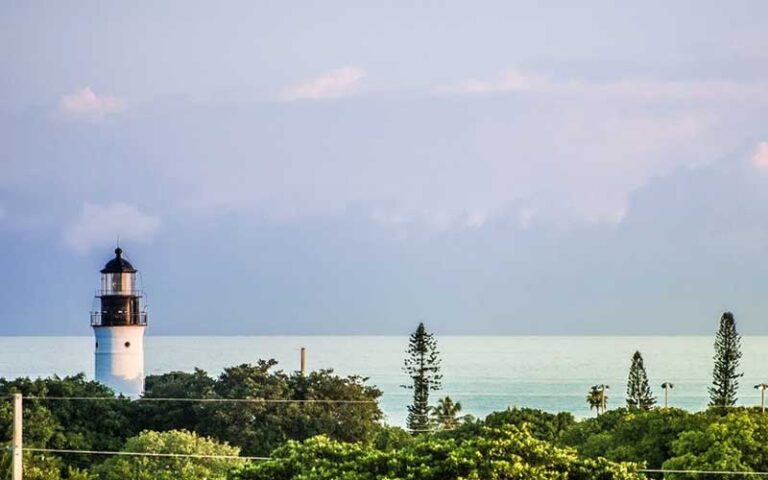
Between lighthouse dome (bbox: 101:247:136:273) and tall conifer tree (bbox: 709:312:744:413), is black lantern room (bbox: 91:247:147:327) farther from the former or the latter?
tall conifer tree (bbox: 709:312:744:413)

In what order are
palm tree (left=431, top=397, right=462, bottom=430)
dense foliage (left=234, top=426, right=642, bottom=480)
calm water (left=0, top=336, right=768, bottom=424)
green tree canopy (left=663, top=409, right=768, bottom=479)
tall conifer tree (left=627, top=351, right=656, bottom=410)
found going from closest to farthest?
1. dense foliage (left=234, top=426, right=642, bottom=480)
2. green tree canopy (left=663, top=409, right=768, bottom=479)
3. palm tree (left=431, top=397, right=462, bottom=430)
4. tall conifer tree (left=627, top=351, right=656, bottom=410)
5. calm water (left=0, top=336, right=768, bottom=424)

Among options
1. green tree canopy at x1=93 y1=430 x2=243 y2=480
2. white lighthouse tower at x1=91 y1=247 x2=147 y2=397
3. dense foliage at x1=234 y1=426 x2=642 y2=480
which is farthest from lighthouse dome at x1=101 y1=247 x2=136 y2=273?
dense foliage at x1=234 y1=426 x2=642 y2=480

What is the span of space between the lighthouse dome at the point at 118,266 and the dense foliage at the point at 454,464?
2514 centimetres

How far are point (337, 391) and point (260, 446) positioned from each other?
3770 millimetres

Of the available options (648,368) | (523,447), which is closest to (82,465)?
(523,447)

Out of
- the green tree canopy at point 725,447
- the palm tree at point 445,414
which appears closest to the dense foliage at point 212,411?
the green tree canopy at point 725,447

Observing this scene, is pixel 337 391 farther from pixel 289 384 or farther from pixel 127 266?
pixel 127 266

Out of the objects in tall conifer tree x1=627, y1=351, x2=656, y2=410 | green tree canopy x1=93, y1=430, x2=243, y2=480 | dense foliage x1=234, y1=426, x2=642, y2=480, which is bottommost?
green tree canopy x1=93, y1=430, x2=243, y2=480

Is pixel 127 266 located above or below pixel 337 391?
above

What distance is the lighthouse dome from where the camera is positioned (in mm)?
48156

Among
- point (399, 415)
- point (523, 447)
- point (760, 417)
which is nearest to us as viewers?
point (523, 447)

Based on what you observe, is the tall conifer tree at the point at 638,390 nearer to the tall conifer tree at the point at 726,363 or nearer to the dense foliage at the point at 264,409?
the tall conifer tree at the point at 726,363

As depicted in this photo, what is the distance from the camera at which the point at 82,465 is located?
38.6 m

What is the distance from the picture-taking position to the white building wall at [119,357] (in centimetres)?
4791
